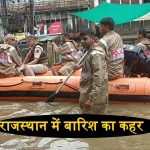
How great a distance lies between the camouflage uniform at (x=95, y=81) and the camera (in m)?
5.00

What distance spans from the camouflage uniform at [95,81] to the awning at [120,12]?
8.45 metres

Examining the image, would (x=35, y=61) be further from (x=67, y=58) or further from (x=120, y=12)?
(x=120, y=12)

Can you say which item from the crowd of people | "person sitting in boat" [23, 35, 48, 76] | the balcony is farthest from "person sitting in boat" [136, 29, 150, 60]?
the balcony

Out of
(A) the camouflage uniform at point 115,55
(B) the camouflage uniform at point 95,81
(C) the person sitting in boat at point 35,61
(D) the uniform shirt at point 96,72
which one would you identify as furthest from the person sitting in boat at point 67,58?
(D) the uniform shirt at point 96,72

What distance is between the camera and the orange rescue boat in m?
6.77

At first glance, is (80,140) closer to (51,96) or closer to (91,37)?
(91,37)

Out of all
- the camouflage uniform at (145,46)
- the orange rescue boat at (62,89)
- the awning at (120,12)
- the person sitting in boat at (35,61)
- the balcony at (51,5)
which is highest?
the balcony at (51,5)

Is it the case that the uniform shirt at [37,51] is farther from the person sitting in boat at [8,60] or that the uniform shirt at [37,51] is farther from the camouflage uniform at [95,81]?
the camouflage uniform at [95,81]

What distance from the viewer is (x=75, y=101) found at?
7.25m

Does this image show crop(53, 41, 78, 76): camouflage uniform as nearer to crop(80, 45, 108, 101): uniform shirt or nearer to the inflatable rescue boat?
the inflatable rescue boat

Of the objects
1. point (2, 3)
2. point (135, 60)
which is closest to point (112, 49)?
point (135, 60)

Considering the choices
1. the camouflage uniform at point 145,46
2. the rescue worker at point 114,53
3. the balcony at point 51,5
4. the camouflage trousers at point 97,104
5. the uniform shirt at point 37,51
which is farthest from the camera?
the balcony at point 51,5

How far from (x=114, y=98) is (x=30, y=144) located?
2553 mm

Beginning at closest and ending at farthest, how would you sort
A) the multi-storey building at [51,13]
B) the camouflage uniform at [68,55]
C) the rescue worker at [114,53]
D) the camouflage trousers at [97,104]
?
the camouflage trousers at [97,104], the rescue worker at [114,53], the camouflage uniform at [68,55], the multi-storey building at [51,13]
